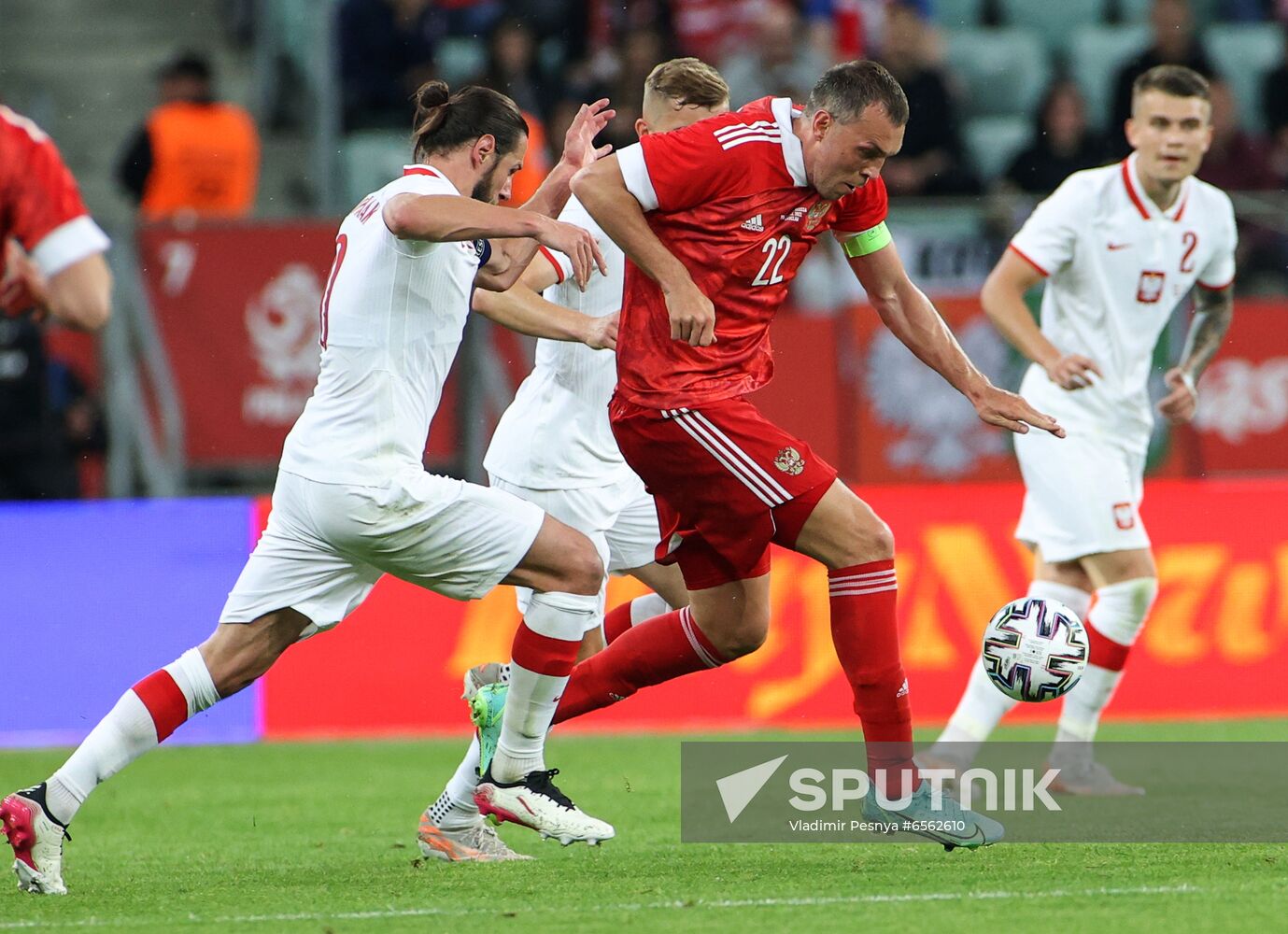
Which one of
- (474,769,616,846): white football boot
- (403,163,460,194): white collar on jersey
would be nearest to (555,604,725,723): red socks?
(474,769,616,846): white football boot

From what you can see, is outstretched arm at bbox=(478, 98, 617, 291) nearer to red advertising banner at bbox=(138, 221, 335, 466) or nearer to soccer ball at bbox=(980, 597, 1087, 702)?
soccer ball at bbox=(980, 597, 1087, 702)

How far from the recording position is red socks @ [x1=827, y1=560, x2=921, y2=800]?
Result: 5.62 m

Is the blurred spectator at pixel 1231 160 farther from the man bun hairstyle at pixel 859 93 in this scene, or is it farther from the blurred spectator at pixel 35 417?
the man bun hairstyle at pixel 859 93

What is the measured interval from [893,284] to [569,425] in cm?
127

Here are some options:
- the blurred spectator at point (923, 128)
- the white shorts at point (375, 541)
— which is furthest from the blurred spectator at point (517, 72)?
the white shorts at point (375, 541)

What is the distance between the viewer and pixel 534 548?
18.4 ft

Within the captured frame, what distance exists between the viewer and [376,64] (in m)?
12.8

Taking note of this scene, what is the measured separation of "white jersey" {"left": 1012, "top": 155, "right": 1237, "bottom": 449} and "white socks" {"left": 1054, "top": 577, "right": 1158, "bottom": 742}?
582 millimetres

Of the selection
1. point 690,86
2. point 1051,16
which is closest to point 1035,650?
point 690,86


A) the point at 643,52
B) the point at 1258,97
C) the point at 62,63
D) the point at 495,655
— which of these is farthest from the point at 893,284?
the point at 62,63

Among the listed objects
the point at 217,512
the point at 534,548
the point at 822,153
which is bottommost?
the point at 217,512

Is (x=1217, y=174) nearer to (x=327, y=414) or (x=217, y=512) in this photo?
(x=217, y=512)

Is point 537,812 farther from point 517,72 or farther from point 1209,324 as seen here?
point 517,72

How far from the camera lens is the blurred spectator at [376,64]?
12.7m
